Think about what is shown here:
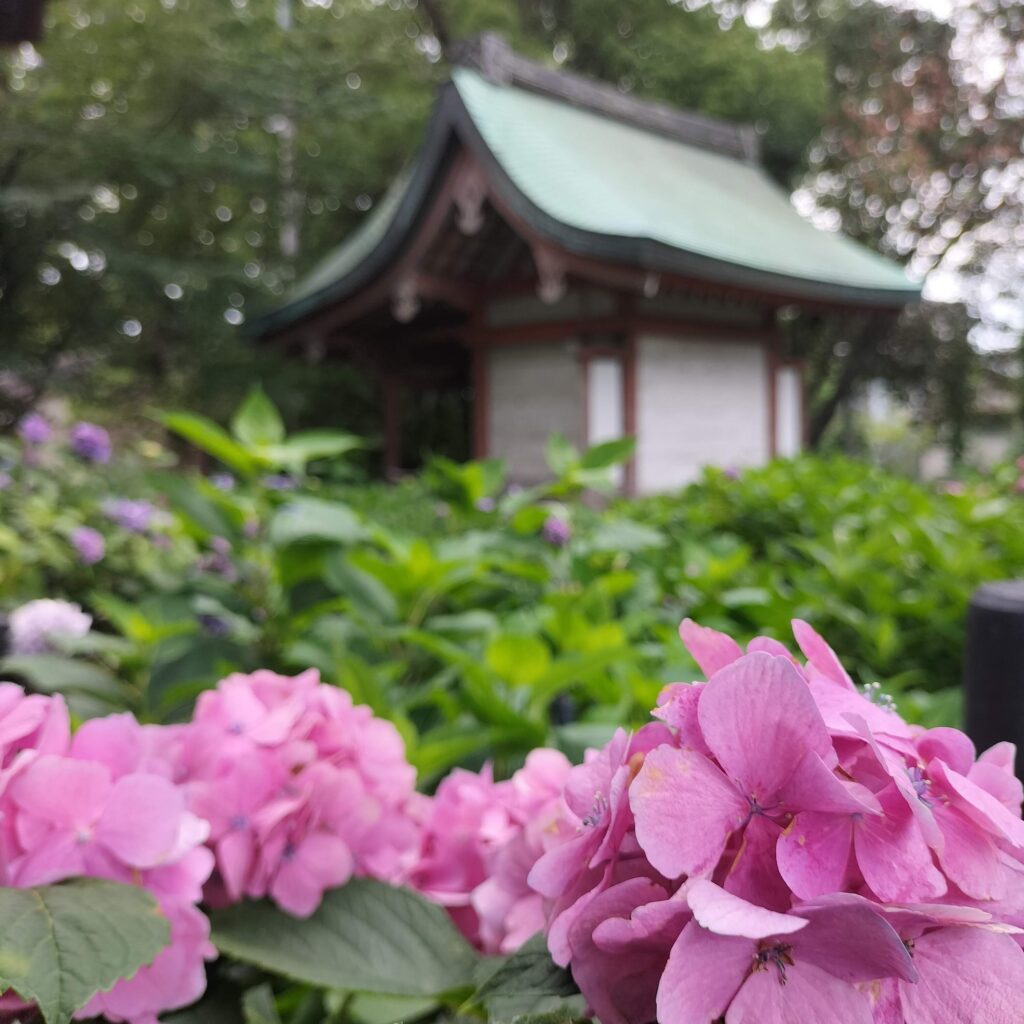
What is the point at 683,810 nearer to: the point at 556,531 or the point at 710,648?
the point at 710,648

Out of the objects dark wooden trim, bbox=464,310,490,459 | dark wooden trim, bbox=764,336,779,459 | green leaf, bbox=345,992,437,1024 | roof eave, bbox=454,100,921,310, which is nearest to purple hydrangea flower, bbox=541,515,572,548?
green leaf, bbox=345,992,437,1024

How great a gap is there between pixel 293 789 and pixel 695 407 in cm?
833

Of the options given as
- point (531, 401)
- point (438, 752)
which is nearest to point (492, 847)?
point (438, 752)

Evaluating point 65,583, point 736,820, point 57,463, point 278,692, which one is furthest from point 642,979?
point 57,463

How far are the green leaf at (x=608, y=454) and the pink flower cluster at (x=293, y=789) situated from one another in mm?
908

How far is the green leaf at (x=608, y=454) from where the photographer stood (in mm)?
1507

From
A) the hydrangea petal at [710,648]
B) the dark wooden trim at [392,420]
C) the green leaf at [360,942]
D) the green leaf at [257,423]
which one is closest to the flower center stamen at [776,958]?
the hydrangea petal at [710,648]

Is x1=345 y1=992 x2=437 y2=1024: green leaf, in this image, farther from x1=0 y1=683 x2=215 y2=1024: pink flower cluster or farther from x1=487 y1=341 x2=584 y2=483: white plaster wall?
x1=487 y1=341 x2=584 y2=483: white plaster wall

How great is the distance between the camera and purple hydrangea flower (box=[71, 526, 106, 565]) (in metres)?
3.25

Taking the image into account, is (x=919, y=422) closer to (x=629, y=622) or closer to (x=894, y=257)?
(x=894, y=257)

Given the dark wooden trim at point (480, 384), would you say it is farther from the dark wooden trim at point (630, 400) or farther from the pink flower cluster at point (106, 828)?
the pink flower cluster at point (106, 828)

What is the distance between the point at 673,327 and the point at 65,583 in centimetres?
578

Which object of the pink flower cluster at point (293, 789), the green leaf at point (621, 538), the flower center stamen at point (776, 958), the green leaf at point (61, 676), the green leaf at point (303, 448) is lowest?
the green leaf at point (61, 676)

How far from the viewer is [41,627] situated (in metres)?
1.70
